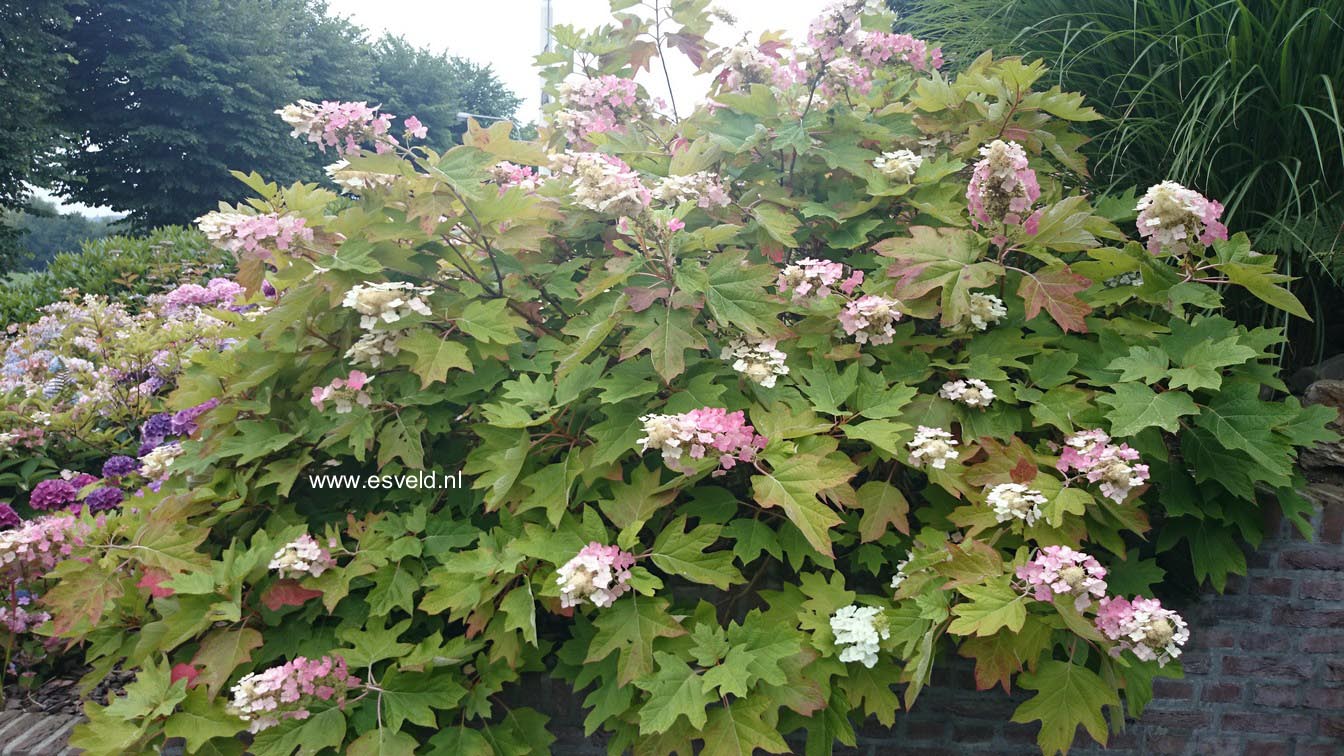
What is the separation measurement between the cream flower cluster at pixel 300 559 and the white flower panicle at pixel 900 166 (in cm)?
155

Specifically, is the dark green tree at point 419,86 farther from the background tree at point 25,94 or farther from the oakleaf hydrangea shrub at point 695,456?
the oakleaf hydrangea shrub at point 695,456

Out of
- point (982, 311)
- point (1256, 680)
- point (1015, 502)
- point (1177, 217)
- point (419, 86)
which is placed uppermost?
point (419, 86)

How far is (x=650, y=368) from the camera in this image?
64.8 inches

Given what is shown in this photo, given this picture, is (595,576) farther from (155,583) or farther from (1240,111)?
(1240,111)

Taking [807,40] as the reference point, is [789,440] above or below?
below

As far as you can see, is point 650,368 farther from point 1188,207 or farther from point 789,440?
point 1188,207

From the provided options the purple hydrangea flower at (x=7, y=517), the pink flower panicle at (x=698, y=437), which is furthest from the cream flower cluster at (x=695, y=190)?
the purple hydrangea flower at (x=7, y=517)

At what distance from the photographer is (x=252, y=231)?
5.46ft

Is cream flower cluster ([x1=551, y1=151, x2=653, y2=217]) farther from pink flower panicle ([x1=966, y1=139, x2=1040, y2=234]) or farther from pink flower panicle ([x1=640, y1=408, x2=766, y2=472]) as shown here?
pink flower panicle ([x1=966, y1=139, x2=1040, y2=234])

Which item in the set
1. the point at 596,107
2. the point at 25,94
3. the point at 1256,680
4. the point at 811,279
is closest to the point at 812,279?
the point at 811,279

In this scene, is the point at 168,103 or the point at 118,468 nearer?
the point at 118,468

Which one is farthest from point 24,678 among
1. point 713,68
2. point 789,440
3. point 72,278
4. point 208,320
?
point 72,278

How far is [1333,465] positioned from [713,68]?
6.66 feet

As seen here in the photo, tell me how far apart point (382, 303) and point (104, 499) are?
1635 millimetres
